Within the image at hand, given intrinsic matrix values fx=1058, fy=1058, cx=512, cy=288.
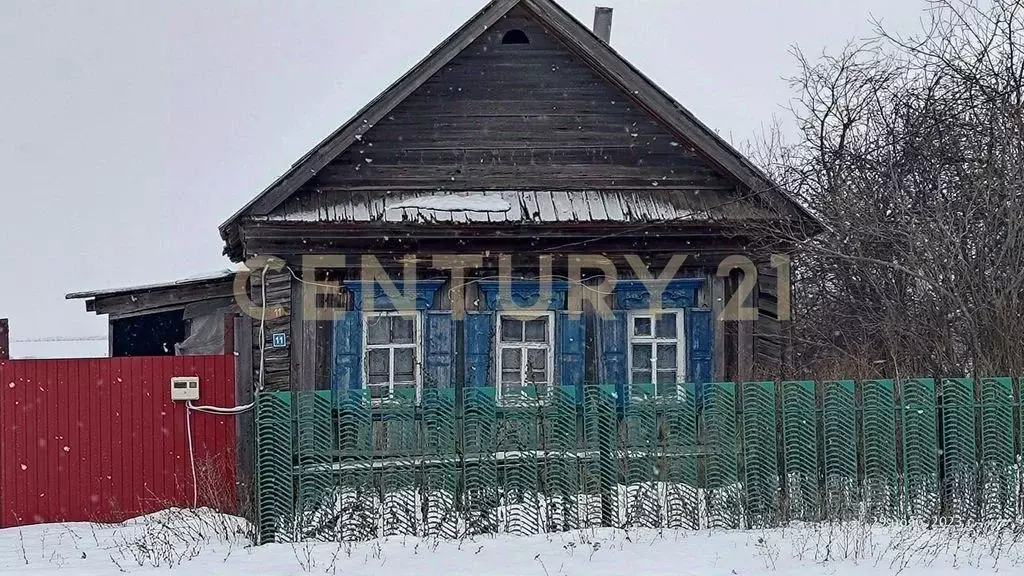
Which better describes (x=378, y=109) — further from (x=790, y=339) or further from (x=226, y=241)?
(x=790, y=339)

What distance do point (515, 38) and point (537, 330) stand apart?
3.34 meters

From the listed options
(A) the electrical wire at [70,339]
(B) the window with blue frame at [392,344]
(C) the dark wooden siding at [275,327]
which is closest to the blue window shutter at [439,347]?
(B) the window with blue frame at [392,344]

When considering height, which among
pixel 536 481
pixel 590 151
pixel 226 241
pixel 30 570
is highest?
pixel 590 151

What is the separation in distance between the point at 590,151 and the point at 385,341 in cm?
310

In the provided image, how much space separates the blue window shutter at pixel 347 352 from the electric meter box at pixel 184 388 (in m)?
1.49

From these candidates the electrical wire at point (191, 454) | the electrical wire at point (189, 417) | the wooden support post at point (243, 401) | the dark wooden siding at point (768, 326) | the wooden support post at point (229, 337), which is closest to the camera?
the wooden support post at point (243, 401)

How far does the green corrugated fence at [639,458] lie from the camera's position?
8016 millimetres

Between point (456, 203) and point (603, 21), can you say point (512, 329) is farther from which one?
point (603, 21)

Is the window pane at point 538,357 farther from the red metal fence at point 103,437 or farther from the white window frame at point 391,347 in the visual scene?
the red metal fence at point 103,437

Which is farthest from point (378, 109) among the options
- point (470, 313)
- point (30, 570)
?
point (30, 570)

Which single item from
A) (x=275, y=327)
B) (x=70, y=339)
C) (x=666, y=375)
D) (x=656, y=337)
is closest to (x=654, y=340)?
(x=656, y=337)

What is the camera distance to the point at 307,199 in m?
11.1

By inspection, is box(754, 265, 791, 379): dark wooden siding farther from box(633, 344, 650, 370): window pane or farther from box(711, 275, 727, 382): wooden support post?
box(633, 344, 650, 370): window pane

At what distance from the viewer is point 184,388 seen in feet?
33.2
